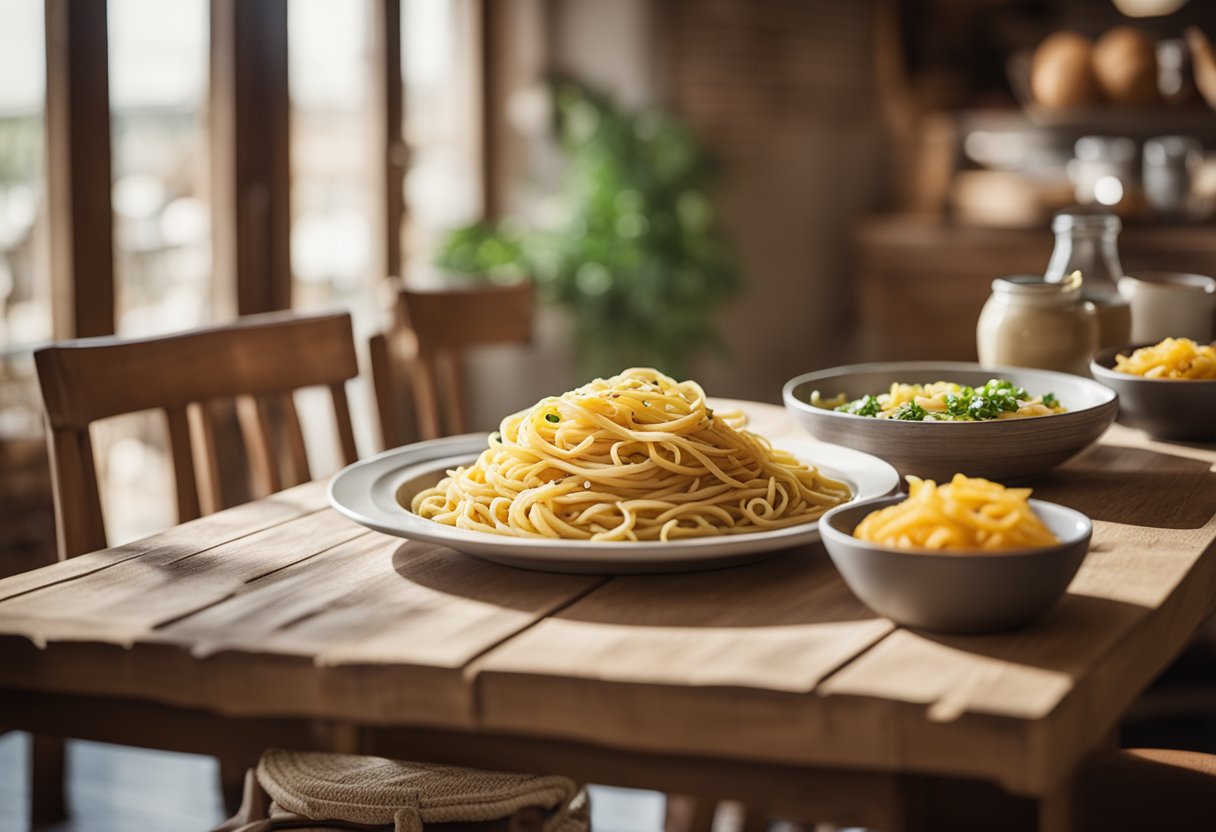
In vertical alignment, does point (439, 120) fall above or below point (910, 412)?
above

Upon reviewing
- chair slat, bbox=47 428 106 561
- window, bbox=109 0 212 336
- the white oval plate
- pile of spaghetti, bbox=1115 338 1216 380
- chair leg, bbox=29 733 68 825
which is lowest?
chair leg, bbox=29 733 68 825

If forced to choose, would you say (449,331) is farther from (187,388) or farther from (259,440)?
(187,388)

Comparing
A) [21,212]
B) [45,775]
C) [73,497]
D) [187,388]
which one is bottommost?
[45,775]

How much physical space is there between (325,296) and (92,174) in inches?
38.3

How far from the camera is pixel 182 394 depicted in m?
1.77

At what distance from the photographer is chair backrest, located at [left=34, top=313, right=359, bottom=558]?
5.25 ft

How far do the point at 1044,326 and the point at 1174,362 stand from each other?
18 centimetres

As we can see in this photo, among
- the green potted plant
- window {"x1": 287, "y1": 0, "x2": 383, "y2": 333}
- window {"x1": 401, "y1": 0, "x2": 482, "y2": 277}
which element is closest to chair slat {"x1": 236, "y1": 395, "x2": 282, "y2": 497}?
window {"x1": 287, "y1": 0, "x2": 383, "y2": 333}

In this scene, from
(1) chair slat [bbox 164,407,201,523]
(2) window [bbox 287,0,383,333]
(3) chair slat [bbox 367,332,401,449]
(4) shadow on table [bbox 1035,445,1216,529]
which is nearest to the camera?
(4) shadow on table [bbox 1035,445,1216,529]

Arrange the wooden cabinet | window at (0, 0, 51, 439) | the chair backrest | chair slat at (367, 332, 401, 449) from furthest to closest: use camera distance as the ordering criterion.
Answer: the wooden cabinet, window at (0, 0, 51, 439), chair slat at (367, 332, 401, 449), the chair backrest

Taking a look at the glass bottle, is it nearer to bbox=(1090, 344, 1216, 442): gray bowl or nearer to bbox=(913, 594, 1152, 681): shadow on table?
bbox=(1090, 344, 1216, 442): gray bowl

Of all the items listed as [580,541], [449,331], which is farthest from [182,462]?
[580,541]

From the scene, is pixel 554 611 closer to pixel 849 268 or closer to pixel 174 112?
pixel 174 112

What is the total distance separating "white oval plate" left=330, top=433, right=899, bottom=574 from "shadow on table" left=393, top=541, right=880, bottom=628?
0.04 ft
